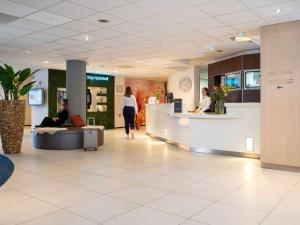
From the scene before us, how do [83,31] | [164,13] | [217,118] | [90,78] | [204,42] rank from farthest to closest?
[90,78]
[204,42]
[217,118]
[83,31]
[164,13]

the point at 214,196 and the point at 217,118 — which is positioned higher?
the point at 217,118

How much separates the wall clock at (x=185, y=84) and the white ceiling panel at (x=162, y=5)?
27.5ft

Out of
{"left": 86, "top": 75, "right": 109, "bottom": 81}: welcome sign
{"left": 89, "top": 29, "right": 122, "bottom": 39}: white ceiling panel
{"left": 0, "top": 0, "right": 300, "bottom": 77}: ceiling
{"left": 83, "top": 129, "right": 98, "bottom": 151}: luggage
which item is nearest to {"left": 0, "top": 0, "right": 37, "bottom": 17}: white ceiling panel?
{"left": 0, "top": 0, "right": 300, "bottom": 77}: ceiling

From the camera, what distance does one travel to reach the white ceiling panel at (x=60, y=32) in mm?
6024

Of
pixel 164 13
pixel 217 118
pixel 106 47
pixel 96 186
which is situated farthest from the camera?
pixel 106 47

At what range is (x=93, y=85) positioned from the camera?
14125mm

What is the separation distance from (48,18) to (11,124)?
2966 millimetres

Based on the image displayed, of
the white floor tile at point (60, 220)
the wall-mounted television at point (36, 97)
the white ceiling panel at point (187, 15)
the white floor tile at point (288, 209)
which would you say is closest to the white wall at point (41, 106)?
the wall-mounted television at point (36, 97)

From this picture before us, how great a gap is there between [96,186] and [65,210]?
99 cm

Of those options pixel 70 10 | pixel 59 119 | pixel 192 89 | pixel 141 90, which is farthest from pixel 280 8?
pixel 141 90

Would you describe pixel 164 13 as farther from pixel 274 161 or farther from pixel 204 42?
pixel 274 161

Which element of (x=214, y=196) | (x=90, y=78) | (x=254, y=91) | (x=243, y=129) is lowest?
(x=214, y=196)

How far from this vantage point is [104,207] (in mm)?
3270

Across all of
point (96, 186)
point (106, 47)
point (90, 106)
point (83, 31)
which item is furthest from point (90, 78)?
point (96, 186)
